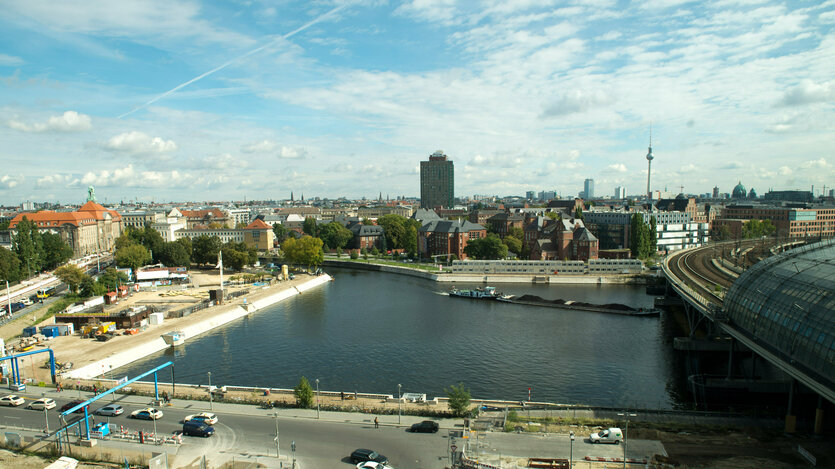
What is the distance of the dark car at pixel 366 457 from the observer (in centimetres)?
1861

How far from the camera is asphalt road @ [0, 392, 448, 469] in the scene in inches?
760

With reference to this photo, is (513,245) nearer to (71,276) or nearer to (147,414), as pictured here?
(71,276)

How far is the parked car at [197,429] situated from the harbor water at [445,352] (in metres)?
8.77

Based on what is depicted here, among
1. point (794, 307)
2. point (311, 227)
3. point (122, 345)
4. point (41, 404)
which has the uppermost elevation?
point (311, 227)

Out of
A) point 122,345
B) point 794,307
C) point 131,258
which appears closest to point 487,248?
point 131,258

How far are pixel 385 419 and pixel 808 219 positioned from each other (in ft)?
389

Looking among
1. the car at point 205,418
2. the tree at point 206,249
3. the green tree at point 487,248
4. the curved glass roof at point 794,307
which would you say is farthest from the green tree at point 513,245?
the car at point 205,418

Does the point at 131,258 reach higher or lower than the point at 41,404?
higher

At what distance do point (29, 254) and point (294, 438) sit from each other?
6202 cm

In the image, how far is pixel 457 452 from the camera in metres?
19.0

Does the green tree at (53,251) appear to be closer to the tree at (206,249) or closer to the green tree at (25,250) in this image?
the green tree at (25,250)

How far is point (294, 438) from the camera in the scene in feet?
68.8

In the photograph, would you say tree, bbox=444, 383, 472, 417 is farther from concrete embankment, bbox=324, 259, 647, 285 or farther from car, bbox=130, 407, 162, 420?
concrete embankment, bbox=324, 259, 647, 285

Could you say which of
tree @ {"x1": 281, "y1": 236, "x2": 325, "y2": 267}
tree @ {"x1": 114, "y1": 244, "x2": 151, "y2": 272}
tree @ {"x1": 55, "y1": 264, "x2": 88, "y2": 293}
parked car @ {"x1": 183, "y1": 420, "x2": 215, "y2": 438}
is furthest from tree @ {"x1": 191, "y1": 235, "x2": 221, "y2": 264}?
parked car @ {"x1": 183, "y1": 420, "x2": 215, "y2": 438}
